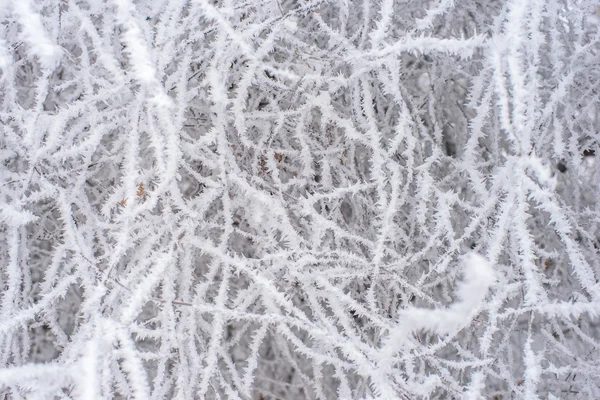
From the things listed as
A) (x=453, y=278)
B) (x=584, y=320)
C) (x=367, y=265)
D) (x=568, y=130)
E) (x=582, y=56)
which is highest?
(x=582, y=56)

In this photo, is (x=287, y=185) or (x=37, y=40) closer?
(x=37, y=40)

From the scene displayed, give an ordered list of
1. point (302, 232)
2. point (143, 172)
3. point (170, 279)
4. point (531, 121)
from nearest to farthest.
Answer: point (531, 121)
point (170, 279)
point (143, 172)
point (302, 232)

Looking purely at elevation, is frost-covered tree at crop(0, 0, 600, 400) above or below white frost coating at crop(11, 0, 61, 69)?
below

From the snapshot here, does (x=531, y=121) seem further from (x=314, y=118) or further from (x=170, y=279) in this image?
(x=170, y=279)

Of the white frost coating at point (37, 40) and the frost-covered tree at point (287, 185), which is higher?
the white frost coating at point (37, 40)

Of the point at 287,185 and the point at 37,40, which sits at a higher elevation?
the point at 37,40

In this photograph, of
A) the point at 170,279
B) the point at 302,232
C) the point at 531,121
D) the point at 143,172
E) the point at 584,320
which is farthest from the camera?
the point at 584,320

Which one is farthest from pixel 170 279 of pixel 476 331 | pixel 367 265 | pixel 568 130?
pixel 568 130

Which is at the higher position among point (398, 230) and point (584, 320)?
point (398, 230)
